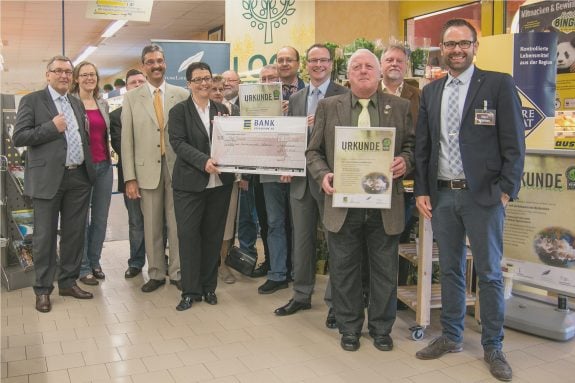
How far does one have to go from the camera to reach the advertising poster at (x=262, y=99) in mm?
3990

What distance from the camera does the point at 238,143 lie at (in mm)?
Answer: 3842

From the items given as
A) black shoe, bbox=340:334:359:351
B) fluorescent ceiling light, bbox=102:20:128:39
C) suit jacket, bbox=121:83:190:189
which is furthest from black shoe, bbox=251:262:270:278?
fluorescent ceiling light, bbox=102:20:128:39

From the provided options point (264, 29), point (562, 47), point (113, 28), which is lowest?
point (562, 47)

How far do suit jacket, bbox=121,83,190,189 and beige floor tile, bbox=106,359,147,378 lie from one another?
159 cm

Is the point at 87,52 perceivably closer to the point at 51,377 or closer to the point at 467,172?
the point at 51,377

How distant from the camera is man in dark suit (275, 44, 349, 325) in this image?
380 cm

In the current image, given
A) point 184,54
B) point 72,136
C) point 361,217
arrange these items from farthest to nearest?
1. point 184,54
2. point 72,136
3. point 361,217

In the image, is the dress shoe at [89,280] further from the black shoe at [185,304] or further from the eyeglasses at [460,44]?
the eyeglasses at [460,44]

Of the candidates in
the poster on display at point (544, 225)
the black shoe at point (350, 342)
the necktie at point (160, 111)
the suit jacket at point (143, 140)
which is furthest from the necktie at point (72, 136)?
the poster on display at point (544, 225)

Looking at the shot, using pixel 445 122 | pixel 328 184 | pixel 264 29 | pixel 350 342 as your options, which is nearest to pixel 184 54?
pixel 264 29

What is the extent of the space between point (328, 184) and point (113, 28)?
12292 mm

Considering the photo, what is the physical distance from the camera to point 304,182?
3.78 metres

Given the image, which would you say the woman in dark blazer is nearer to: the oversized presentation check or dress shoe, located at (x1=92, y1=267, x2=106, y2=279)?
the oversized presentation check

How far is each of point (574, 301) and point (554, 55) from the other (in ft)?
6.00
